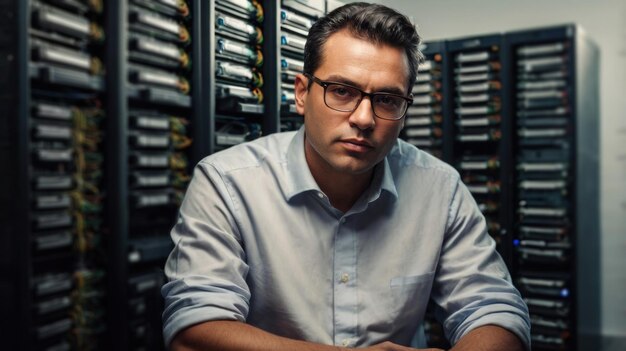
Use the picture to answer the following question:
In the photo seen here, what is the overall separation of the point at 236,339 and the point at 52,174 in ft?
3.28

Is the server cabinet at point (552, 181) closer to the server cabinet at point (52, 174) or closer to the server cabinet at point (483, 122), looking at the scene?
the server cabinet at point (483, 122)

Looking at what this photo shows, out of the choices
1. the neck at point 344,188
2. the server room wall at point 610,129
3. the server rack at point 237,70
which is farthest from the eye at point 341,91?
the server room wall at point 610,129

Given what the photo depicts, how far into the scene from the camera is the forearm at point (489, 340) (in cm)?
133

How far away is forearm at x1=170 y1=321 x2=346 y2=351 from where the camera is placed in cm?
120

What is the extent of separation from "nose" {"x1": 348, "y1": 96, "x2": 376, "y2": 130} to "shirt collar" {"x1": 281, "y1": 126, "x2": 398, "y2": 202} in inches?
7.5

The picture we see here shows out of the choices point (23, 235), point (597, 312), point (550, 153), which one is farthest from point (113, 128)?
point (597, 312)

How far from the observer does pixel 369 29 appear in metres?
1.43

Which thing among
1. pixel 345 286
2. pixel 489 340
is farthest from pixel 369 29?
pixel 489 340

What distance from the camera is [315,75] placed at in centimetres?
148

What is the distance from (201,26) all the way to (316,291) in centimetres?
133

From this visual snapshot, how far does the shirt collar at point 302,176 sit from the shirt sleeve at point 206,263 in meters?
0.16

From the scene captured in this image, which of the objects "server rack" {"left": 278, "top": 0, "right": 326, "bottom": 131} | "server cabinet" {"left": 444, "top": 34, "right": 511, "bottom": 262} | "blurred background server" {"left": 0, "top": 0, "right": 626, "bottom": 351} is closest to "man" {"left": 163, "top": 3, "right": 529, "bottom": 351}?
"blurred background server" {"left": 0, "top": 0, "right": 626, "bottom": 351}

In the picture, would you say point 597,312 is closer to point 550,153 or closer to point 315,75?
point 550,153

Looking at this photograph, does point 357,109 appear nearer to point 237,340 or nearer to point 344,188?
point 344,188
